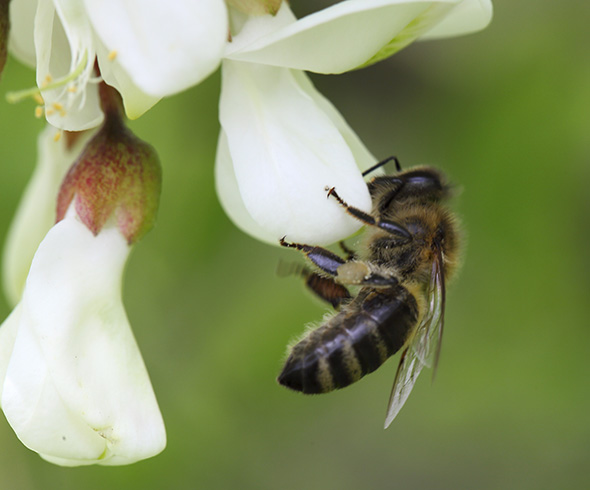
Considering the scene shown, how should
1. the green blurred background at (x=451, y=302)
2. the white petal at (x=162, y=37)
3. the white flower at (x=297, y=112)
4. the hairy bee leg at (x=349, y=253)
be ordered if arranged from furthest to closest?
the green blurred background at (x=451, y=302) → the hairy bee leg at (x=349, y=253) → the white flower at (x=297, y=112) → the white petal at (x=162, y=37)

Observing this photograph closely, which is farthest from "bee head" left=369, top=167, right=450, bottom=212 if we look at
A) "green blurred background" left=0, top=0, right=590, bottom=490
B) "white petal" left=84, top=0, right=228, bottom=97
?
"green blurred background" left=0, top=0, right=590, bottom=490

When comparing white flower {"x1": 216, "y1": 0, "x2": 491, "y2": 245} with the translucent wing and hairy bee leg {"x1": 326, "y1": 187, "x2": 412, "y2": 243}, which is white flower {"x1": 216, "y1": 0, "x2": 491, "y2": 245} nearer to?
hairy bee leg {"x1": 326, "y1": 187, "x2": 412, "y2": 243}

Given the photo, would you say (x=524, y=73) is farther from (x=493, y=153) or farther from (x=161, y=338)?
(x=161, y=338)

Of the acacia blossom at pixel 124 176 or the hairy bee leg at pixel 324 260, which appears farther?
the hairy bee leg at pixel 324 260

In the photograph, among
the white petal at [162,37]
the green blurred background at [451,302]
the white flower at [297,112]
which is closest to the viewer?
the white petal at [162,37]

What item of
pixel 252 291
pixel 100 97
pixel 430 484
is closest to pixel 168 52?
pixel 100 97

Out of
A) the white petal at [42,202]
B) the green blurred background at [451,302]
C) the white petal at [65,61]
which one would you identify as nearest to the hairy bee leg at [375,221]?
the white petal at [65,61]

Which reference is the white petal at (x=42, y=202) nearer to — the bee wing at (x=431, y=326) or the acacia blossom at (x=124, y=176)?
the acacia blossom at (x=124, y=176)

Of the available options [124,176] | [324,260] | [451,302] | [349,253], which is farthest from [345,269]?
[451,302]

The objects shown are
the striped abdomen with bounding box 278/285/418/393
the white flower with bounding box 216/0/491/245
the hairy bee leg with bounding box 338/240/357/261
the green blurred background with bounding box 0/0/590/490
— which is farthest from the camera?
the green blurred background with bounding box 0/0/590/490
